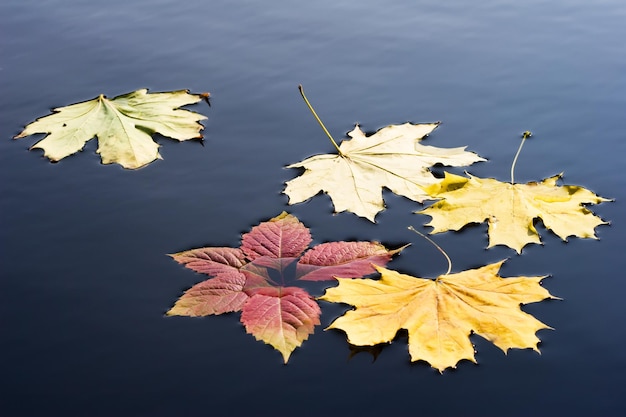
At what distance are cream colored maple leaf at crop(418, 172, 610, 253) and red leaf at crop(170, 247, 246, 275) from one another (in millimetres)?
466

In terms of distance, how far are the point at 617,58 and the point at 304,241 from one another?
147 cm

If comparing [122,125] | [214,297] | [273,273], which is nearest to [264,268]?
[273,273]

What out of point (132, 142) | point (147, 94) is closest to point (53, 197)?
point (132, 142)

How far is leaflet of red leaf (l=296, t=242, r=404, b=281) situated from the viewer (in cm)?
156

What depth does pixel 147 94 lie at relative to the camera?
2354 millimetres

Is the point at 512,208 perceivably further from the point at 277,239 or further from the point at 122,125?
the point at 122,125

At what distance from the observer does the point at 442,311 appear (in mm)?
1409

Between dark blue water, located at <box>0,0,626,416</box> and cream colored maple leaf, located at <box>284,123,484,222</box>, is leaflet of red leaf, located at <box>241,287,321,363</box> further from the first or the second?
cream colored maple leaf, located at <box>284,123,484,222</box>

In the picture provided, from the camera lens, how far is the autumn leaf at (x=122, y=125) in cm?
209

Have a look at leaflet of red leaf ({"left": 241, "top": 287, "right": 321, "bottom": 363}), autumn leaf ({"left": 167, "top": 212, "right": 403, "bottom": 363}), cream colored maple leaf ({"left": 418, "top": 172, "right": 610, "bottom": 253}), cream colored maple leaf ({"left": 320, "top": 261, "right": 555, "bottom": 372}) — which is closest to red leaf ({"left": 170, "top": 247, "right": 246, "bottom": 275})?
autumn leaf ({"left": 167, "top": 212, "right": 403, "bottom": 363})

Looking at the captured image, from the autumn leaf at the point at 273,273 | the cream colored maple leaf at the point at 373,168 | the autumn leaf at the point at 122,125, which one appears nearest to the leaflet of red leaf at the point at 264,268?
the autumn leaf at the point at 273,273

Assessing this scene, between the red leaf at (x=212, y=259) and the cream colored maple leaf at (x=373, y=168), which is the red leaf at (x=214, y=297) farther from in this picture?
the cream colored maple leaf at (x=373, y=168)

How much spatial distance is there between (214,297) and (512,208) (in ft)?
2.48

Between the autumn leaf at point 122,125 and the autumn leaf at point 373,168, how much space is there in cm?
43
